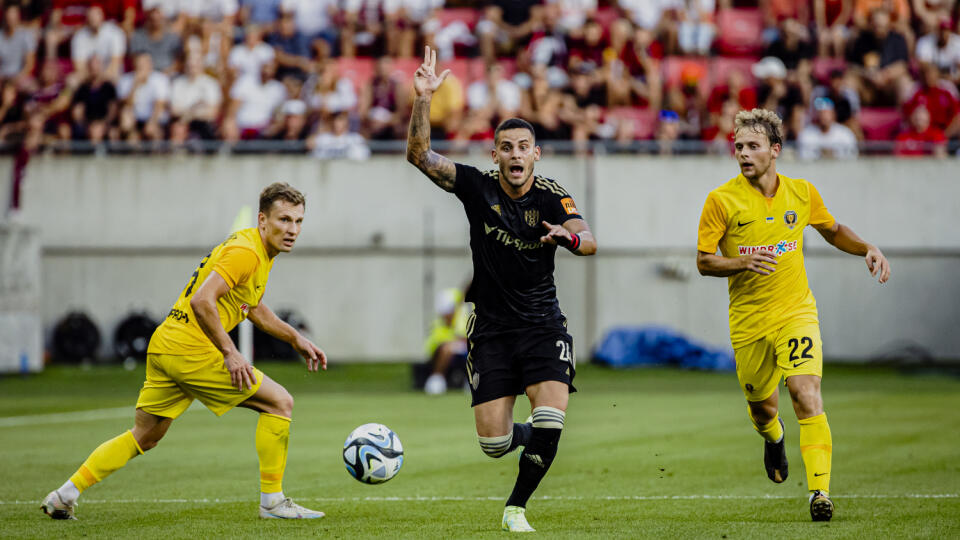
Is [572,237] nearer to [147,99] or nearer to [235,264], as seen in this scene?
[235,264]

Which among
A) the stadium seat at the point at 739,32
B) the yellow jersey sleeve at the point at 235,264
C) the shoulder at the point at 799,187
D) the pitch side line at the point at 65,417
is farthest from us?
the stadium seat at the point at 739,32

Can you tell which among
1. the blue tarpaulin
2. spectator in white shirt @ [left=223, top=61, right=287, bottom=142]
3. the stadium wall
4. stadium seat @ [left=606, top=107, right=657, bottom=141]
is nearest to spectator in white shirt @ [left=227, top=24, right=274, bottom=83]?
spectator in white shirt @ [left=223, top=61, right=287, bottom=142]

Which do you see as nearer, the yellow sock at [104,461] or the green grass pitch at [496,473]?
the green grass pitch at [496,473]

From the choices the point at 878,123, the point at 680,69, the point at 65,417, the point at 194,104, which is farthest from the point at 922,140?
the point at 65,417

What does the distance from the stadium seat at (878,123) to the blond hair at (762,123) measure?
54.8 feet

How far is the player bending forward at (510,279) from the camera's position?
756 centimetres

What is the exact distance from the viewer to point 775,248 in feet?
27.1

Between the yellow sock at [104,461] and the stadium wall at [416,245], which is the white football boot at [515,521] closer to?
the yellow sock at [104,461]

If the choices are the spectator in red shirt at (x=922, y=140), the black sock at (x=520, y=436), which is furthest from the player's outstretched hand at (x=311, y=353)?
the spectator in red shirt at (x=922, y=140)

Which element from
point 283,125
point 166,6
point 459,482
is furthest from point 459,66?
point 459,482

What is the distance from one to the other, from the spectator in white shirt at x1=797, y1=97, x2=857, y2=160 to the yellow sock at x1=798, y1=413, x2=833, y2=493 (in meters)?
15.5

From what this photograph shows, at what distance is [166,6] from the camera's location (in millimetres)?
25750

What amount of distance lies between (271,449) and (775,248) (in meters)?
3.55

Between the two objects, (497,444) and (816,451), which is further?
(816,451)
